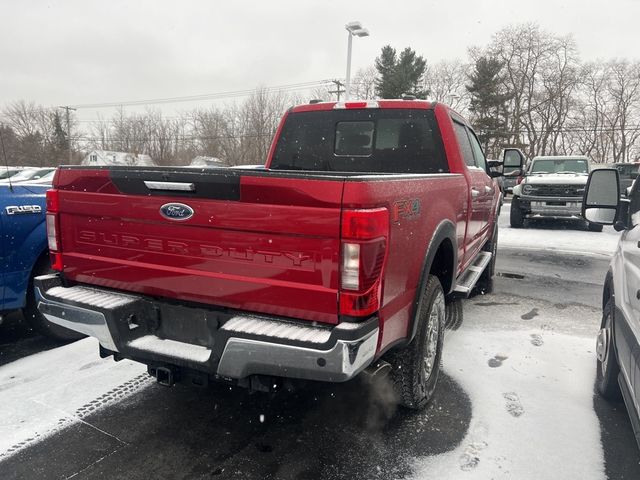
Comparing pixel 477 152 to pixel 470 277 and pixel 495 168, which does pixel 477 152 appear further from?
pixel 470 277

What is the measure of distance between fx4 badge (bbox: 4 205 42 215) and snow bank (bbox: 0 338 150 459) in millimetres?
1184

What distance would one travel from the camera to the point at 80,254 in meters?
2.73

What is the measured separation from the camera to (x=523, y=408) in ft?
10.3

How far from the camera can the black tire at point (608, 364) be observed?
2992 millimetres

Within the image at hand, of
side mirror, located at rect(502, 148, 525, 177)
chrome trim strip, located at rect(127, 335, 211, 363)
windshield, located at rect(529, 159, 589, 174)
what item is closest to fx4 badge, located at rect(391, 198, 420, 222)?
chrome trim strip, located at rect(127, 335, 211, 363)

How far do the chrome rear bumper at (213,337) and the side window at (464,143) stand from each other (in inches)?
102

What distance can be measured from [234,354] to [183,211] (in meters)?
0.75

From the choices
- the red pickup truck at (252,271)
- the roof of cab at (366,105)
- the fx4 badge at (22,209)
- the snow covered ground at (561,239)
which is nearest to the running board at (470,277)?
the red pickup truck at (252,271)

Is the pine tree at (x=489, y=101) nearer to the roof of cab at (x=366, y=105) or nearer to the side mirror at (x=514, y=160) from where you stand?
the side mirror at (x=514, y=160)

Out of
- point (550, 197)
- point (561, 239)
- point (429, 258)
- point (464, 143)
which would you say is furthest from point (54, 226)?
point (550, 197)

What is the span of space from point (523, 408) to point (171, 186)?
2650mm

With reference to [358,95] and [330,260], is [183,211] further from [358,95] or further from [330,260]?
[358,95]

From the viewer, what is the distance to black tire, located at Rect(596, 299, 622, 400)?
2.99 meters

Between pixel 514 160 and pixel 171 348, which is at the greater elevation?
pixel 514 160
